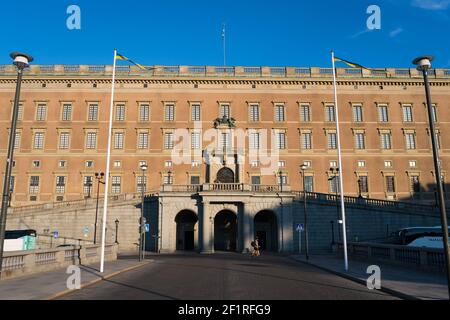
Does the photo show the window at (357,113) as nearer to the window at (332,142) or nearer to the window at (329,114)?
the window at (329,114)

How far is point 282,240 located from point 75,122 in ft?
115

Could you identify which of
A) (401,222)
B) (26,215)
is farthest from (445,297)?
(26,215)

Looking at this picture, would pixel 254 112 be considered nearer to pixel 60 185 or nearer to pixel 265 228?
pixel 265 228

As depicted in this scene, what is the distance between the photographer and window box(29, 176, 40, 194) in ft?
174

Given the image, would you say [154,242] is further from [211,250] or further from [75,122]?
[75,122]

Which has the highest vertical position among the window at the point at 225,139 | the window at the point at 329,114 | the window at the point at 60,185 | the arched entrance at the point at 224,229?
the window at the point at 329,114

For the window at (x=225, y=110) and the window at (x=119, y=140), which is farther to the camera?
the window at (x=225, y=110)

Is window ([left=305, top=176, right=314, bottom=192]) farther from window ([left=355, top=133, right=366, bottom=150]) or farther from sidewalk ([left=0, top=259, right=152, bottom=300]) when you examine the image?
sidewalk ([left=0, top=259, right=152, bottom=300])

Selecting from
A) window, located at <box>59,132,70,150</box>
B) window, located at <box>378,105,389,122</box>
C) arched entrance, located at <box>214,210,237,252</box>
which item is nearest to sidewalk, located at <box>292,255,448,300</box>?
arched entrance, located at <box>214,210,237,252</box>

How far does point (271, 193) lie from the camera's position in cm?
4350

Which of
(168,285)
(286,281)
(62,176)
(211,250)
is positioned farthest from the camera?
(62,176)

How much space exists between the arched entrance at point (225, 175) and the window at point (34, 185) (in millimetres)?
26281

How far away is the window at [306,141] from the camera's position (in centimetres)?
5562

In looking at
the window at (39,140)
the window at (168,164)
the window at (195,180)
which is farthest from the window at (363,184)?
the window at (39,140)
